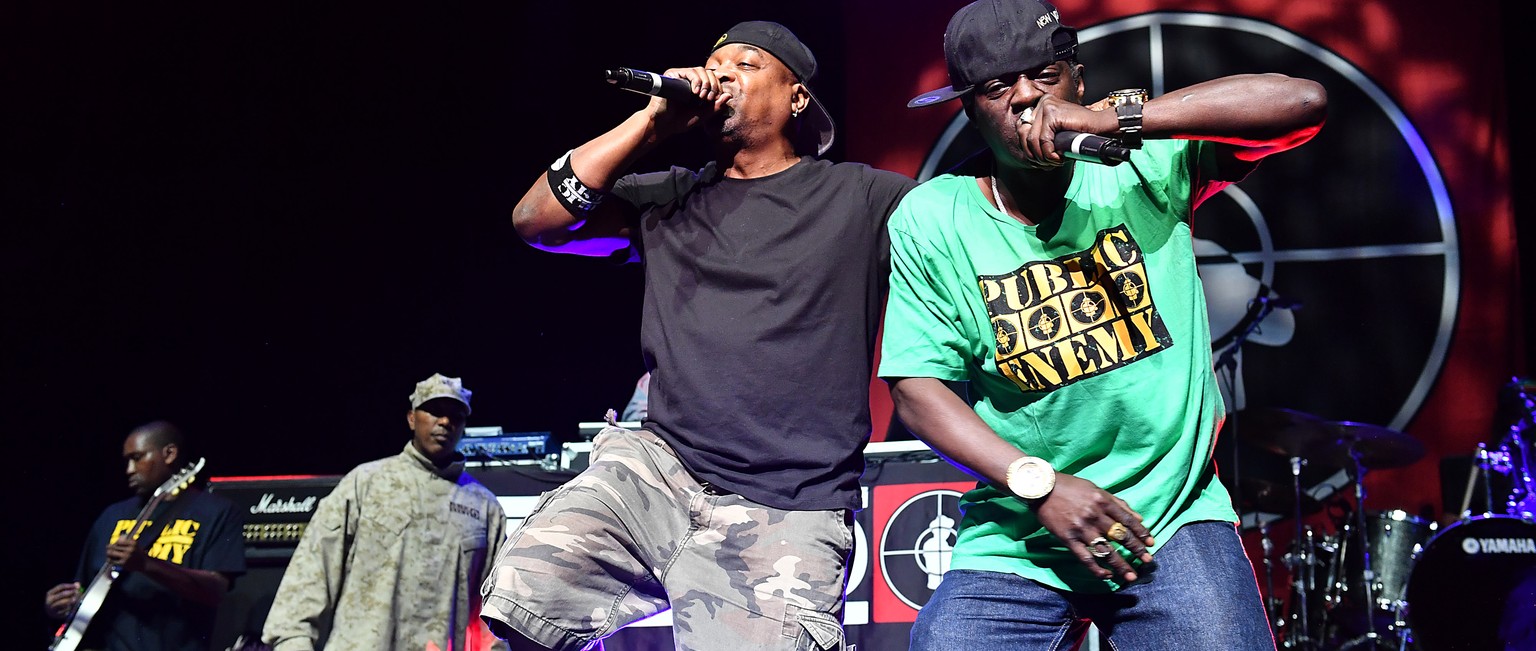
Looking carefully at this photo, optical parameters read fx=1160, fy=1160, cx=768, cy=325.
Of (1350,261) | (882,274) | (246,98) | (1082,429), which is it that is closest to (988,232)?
(1082,429)

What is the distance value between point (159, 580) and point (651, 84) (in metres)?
4.84

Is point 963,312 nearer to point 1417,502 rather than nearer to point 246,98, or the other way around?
point 1417,502

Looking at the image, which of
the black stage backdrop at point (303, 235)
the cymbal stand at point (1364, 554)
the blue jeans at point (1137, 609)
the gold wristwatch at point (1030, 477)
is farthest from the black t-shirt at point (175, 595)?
the cymbal stand at point (1364, 554)

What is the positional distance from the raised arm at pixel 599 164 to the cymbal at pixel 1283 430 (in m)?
3.79

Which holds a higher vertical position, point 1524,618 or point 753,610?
point 753,610

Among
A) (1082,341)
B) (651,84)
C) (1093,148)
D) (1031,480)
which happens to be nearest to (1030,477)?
(1031,480)

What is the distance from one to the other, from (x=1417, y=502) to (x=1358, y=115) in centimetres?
204

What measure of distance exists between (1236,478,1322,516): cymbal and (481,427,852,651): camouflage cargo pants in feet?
13.5

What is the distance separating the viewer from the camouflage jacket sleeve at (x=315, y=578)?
17.5 ft

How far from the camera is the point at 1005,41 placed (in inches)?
81.9

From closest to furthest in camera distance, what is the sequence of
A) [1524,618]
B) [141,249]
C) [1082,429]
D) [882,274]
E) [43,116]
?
[1082,429] → [882,274] → [1524,618] → [43,116] → [141,249]

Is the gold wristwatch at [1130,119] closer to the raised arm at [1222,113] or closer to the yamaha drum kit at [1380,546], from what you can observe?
the raised arm at [1222,113]

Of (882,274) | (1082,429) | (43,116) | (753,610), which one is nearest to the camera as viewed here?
(1082,429)

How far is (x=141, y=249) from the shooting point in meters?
6.92
